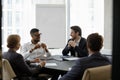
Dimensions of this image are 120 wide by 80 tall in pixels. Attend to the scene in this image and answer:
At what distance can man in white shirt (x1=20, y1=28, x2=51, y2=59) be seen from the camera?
4.05 meters

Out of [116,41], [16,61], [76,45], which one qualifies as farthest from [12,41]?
[116,41]

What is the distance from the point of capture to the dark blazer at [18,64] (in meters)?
3.17

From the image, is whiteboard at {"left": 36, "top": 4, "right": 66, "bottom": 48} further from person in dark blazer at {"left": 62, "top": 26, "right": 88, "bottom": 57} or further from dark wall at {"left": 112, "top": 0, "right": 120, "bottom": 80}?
dark wall at {"left": 112, "top": 0, "right": 120, "bottom": 80}

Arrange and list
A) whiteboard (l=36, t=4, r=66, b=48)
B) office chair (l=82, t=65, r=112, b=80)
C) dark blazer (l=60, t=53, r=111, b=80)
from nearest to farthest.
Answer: office chair (l=82, t=65, r=112, b=80), dark blazer (l=60, t=53, r=111, b=80), whiteboard (l=36, t=4, r=66, b=48)

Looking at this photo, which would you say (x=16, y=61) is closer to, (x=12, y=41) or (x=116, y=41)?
(x=12, y=41)

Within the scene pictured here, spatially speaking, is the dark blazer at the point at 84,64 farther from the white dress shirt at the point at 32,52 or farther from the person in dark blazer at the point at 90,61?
the white dress shirt at the point at 32,52

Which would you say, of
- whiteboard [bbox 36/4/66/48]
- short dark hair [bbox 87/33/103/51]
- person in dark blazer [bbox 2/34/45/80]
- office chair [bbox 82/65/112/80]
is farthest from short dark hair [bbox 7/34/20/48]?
whiteboard [bbox 36/4/66/48]

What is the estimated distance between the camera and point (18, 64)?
3176 mm

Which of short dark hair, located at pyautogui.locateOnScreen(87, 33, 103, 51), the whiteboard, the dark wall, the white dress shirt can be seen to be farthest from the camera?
the whiteboard

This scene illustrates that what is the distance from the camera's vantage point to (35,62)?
3635 mm

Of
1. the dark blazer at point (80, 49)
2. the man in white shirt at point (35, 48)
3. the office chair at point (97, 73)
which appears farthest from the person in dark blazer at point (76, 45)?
the office chair at point (97, 73)

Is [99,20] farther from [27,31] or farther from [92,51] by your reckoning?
[92,51]

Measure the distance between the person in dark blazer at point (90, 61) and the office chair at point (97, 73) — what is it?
14 centimetres

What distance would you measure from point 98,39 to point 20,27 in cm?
282
